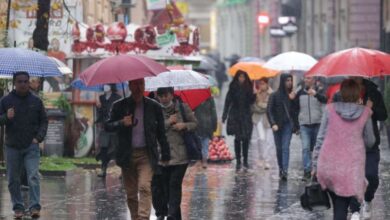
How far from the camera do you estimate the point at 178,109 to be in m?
14.4

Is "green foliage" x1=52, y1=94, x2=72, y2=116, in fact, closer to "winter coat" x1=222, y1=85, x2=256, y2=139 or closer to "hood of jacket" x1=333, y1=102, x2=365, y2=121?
"winter coat" x1=222, y1=85, x2=256, y2=139

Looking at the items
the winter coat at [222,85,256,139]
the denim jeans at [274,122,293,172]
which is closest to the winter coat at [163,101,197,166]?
the denim jeans at [274,122,293,172]

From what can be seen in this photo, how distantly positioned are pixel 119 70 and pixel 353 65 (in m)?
2.45

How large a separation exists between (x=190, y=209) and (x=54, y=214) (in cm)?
175

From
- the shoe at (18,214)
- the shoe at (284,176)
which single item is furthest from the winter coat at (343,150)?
the shoe at (284,176)

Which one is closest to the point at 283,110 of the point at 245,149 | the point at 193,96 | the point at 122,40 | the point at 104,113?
the point at 104,113

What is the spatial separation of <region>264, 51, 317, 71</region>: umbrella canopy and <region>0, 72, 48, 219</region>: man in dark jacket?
26.8ft

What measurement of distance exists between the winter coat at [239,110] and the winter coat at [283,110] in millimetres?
2261

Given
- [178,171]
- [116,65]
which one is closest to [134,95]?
[116,65]

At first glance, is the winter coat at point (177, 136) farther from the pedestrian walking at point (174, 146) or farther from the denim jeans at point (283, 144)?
the denim jeans at point (283, 144)

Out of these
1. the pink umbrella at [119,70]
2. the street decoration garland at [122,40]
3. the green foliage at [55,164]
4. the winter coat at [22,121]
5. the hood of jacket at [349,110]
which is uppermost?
the street decoration garland at [122,40]

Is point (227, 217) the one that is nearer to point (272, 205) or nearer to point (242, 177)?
point (272, 205)

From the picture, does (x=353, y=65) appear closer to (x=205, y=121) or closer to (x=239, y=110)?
(x=205, y=121)

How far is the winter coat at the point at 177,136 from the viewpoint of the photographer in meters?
14.1
